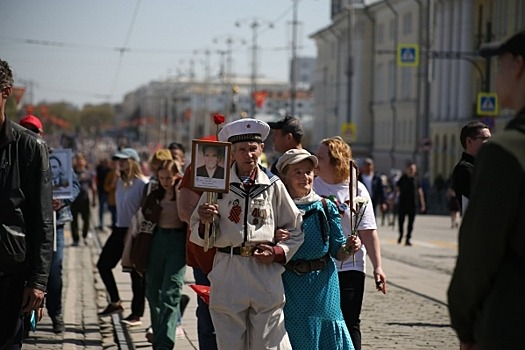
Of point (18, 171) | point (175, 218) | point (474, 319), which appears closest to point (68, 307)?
point (175, 218)

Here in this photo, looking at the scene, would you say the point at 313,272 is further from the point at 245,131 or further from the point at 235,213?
the point at 245,131

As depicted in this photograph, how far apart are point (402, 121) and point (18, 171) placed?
3023 inches

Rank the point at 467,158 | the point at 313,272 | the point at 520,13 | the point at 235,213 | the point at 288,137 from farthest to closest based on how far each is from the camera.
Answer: the point at 520,13, the point at 288,137, the point at 467,158, the point at 313,272, the point at 235,213

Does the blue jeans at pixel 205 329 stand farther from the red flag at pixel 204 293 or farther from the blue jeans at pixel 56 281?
the blue jeans at pixel 56 281

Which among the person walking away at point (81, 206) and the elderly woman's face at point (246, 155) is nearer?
the elderly woman's face at point (246, 155)

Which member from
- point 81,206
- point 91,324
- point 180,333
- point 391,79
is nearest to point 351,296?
point 180,333

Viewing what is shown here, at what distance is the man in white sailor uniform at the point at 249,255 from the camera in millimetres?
7098

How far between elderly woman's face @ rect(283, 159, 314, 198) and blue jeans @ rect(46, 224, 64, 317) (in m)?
4.58

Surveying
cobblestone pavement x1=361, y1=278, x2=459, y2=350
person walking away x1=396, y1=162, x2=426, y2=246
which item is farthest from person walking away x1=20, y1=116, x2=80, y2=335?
person walking away x1=396, y1=162, x2=426, y2=246

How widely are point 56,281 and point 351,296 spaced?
13.5ft

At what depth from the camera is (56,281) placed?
11852 millimetres

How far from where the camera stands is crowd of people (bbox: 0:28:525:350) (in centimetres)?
419

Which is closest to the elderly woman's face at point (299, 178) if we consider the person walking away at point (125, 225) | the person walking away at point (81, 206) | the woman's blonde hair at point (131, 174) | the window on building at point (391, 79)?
the person walking away at point (125, 225)

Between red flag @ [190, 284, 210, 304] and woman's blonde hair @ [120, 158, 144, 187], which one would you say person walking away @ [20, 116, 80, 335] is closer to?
woman's blonde hair @ [120, 158, 144, 187]
